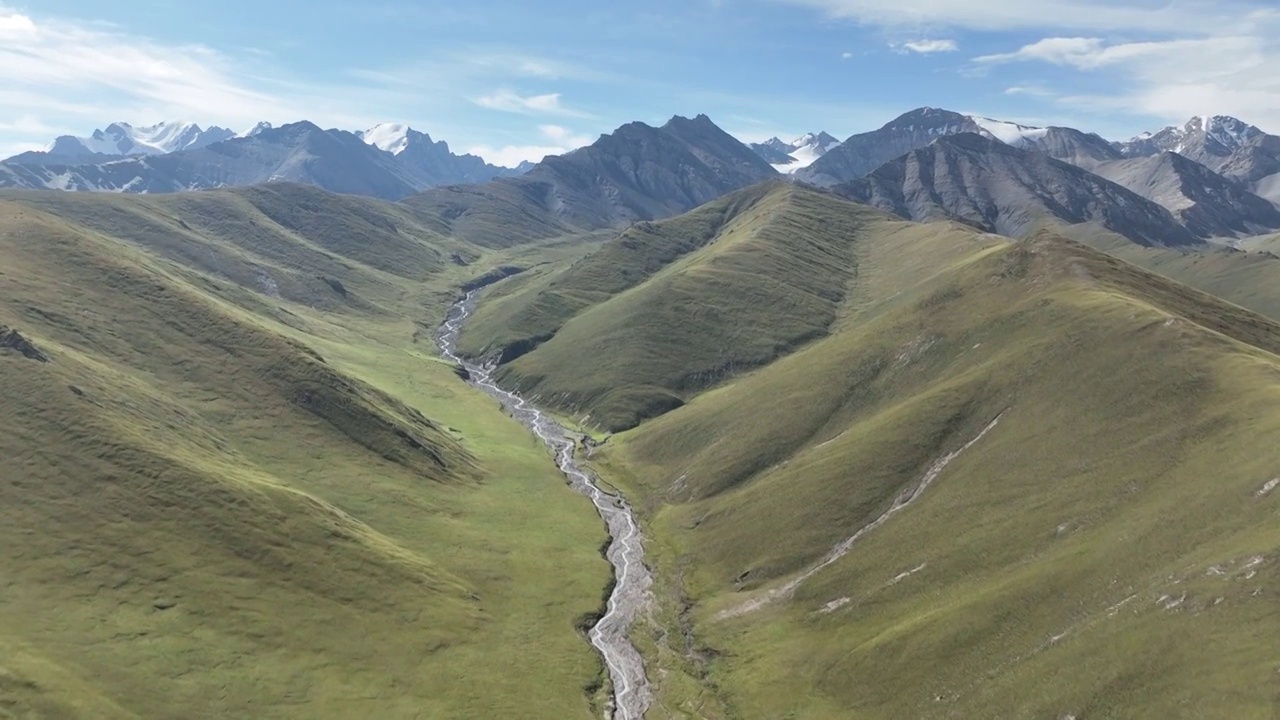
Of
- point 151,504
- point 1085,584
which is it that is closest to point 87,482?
point 151,504

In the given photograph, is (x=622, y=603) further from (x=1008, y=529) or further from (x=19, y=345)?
(x=19, y=345)

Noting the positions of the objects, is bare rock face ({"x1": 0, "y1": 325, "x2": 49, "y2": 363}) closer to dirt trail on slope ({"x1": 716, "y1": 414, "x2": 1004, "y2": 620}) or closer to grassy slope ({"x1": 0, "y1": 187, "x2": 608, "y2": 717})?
grassy slope ({"x1": 0, "y1": 187, "x2": 608, "y2": 717})

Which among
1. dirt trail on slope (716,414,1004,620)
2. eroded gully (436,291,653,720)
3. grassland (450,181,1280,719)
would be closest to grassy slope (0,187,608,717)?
eroded gully (436,291,653,720)

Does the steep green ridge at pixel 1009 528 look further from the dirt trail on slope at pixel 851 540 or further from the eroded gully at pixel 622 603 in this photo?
the eroded gully at pixel 622 603

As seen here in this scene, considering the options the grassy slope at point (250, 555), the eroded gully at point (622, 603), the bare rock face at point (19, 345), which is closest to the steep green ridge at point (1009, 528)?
the eroded gully at point (622, 603)

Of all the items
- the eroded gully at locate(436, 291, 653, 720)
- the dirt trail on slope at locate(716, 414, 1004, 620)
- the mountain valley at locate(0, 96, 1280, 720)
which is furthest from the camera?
the dirt trail on slope at locate(716, 414, 1004, 620)

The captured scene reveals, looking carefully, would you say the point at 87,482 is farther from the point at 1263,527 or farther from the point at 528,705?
the point at 1263,527

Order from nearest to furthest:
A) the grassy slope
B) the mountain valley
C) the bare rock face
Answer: the mountain valley → the grassy slope → the bare rock face
